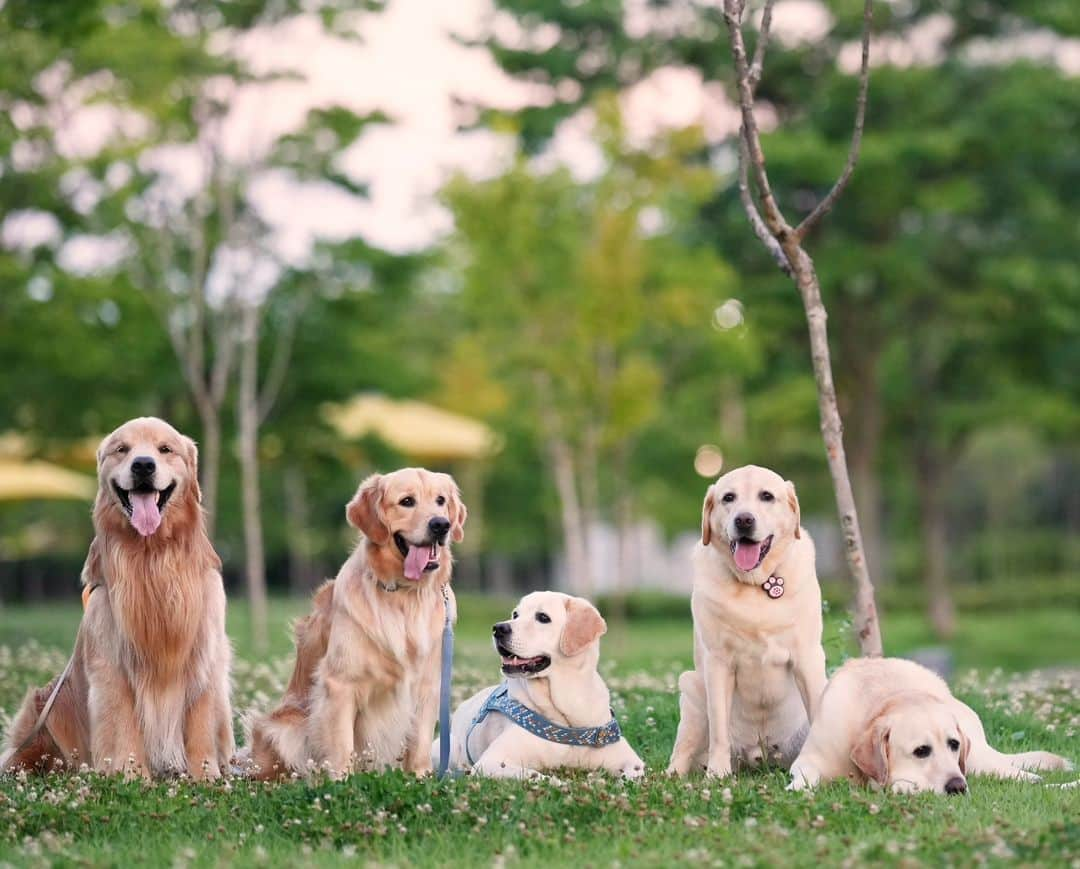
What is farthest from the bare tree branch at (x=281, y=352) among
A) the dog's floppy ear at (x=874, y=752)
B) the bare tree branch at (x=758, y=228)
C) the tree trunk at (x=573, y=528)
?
the dog's floppy ear at (x=874, y=752)

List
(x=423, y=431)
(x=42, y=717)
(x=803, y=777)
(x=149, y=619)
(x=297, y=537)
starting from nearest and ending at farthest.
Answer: (x=803, y=777) → (x=149, y=619) → (x=42, y=717) → (x=423, y=431) → (x=297, y=537)

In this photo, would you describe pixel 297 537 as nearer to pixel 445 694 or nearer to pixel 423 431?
pixel 423 431

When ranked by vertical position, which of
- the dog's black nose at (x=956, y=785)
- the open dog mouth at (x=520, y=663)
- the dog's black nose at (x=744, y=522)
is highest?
the dog's black nose at (x=744, y=522)

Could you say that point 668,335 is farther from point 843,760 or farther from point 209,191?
point 843,760

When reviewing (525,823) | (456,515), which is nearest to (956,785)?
(525,823)

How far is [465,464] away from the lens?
125 ft

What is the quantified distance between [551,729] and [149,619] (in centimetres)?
193

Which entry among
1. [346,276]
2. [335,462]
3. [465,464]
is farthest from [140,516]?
[465,464]

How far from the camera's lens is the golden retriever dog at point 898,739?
255 inches

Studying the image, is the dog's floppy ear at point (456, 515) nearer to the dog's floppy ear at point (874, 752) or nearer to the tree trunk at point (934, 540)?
the dog's floppy ear at point (874, 752)

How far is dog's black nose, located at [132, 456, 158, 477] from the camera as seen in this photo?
6.66 m

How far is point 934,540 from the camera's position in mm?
25547

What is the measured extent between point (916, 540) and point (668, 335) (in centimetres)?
2098

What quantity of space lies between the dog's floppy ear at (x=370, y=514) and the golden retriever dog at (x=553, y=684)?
0.70m
